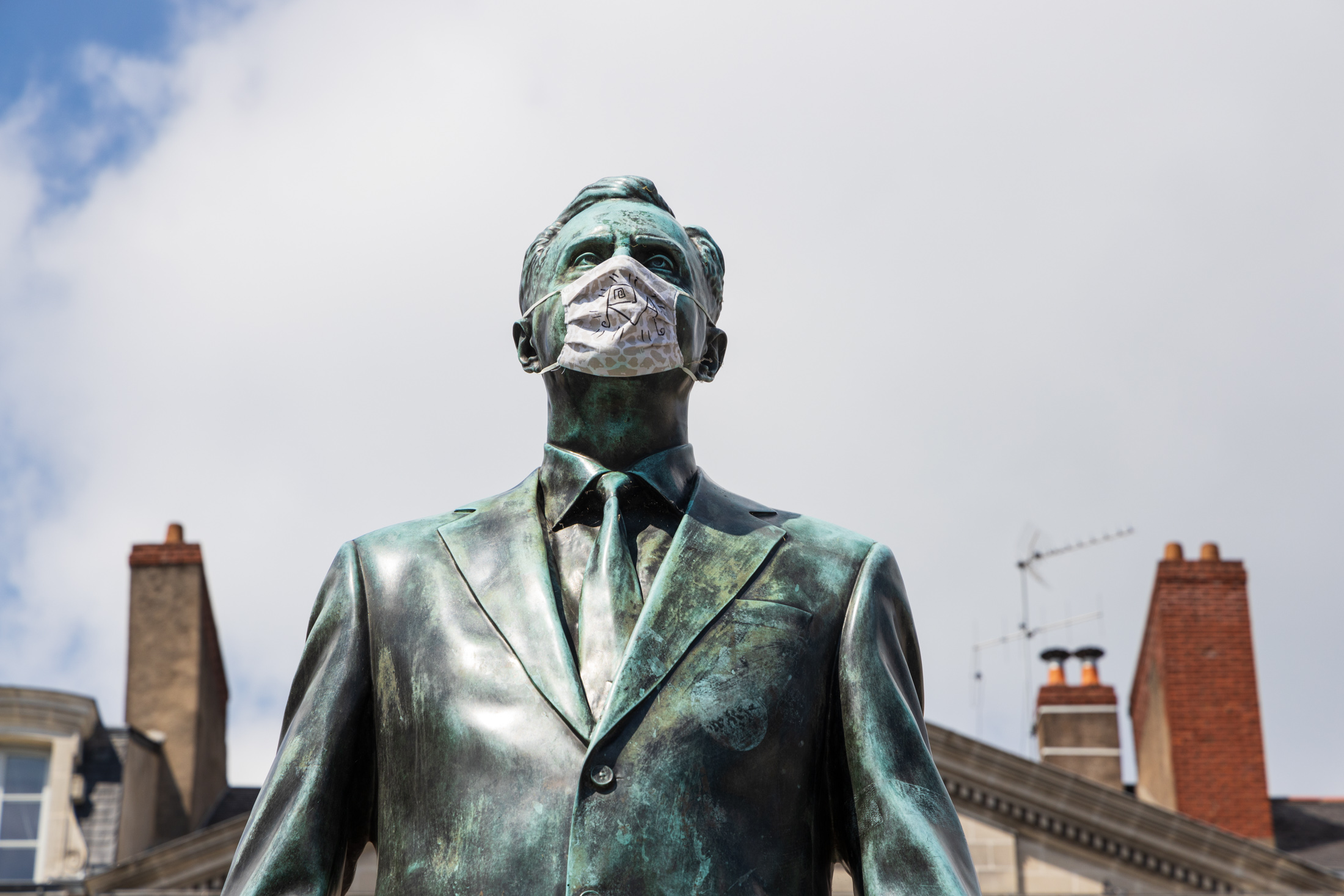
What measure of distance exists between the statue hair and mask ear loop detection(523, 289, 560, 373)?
3 centimetres

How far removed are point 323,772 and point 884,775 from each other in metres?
1.03

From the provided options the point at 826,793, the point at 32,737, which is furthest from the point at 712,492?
the point at 32,737

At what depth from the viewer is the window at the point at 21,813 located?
30.9 metres

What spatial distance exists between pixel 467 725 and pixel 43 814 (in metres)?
28.3

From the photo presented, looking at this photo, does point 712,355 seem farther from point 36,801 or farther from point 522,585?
point 36,801

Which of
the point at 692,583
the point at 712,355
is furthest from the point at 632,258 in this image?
the point at 692,583

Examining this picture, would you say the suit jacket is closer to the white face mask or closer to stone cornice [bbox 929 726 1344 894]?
the white face mask

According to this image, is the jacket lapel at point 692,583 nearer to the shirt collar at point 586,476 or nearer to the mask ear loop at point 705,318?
the shirt collar at point 586,476

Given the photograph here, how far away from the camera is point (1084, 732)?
3788cm

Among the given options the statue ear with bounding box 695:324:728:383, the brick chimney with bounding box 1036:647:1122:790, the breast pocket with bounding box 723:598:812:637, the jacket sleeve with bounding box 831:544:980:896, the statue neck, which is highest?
the brick chimney with bounding box 1036:647:1122:790

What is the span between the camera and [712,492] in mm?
4945

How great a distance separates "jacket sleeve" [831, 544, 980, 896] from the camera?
4.38 meters

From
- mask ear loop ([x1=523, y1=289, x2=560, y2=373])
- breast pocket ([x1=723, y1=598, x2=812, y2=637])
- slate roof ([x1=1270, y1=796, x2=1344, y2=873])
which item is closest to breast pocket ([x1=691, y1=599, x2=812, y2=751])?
breast pocket ([x1=723, y1=598, x2=812, y2=637])

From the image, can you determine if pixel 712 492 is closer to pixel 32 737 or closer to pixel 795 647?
pixel 795 647
